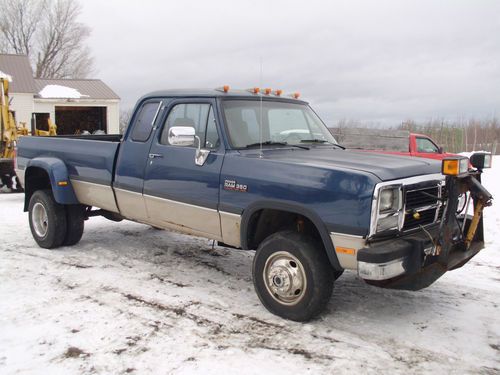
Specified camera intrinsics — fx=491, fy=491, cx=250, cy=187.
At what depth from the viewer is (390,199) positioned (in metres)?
3.92

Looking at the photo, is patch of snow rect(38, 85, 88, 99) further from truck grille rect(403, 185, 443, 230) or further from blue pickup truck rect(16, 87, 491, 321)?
truck grille rect(403, 185, 443, 230)

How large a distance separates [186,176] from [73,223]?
263 cm

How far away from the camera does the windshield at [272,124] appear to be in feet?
16.2

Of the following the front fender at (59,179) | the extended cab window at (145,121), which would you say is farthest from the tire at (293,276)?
the front fender at (59,179)

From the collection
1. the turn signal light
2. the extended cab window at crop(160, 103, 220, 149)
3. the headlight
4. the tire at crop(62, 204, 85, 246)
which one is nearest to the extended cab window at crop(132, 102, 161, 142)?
the extended cab window at crop(160, 103, 220, 149)

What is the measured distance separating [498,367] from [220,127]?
312cm

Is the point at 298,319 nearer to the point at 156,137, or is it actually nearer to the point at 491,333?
the point at 491,333

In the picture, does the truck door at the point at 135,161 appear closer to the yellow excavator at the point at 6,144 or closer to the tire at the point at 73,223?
the tire at the point at 73,223

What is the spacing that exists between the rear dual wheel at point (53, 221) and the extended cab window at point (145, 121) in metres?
1.81

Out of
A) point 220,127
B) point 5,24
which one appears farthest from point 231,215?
point 5,24

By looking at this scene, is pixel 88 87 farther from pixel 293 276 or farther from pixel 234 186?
pixel 293 276

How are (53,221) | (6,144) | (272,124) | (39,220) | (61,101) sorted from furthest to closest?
(61,101) → (6,144) → (39,220) → (53,221) → (272,124)

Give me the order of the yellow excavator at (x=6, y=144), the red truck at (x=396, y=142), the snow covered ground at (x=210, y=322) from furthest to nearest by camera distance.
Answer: the red truck at (x=396, y=142)
the yellow excavator at (x=6, y=144)
the snow covered ground at (x=210, y=322)

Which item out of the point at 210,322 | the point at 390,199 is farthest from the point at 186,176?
the point at 390,199
